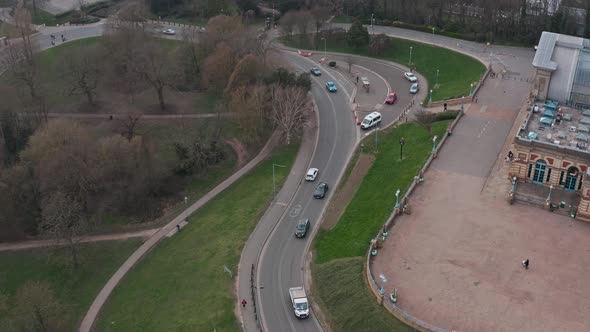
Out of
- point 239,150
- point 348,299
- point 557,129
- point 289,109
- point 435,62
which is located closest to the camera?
point 348,299

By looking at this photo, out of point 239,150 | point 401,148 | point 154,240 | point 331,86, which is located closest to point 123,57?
point 239,150

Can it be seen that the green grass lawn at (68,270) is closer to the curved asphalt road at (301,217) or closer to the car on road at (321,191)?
the curved asphalt road at (301,217)

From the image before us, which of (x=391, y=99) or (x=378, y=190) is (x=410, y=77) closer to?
(x=391, y=99)

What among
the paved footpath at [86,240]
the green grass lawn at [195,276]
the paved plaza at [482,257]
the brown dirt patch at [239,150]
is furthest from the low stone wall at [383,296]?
the paved footpath at [86,240]

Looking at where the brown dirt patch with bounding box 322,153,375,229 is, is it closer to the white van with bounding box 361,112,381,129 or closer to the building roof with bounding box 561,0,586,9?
the white van with bounding box 361,112,381,129

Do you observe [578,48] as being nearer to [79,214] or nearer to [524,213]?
[524,213]
